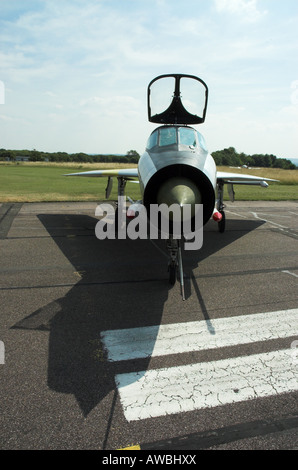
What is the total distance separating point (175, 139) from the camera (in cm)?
639

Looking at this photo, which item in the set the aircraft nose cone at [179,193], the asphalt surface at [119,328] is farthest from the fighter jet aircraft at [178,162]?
the asphalt surface at [119,328]

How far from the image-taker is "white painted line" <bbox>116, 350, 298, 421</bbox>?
3.38m

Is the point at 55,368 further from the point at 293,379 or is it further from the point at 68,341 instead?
the point at 293,379

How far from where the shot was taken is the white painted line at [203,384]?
11.1 feet

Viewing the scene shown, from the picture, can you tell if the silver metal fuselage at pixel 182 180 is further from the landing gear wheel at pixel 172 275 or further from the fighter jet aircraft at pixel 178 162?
the landing gear wheel at pixel 172 275

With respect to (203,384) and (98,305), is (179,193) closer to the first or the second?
(98,305)

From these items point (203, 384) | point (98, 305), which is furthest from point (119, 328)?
point (203, 384)

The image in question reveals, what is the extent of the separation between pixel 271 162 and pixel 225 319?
126157mm

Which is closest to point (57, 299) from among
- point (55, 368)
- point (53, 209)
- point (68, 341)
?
point (68, 341)

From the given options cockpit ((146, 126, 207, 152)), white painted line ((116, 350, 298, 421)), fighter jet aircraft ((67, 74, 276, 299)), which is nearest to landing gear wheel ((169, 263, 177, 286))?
fighter jet aircraft ((67, 74, 276, 299))

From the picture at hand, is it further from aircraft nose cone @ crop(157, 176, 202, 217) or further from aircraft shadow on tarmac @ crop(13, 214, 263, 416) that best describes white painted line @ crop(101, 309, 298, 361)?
aircraft nose cone @ crop(157, 176, 202, 217)

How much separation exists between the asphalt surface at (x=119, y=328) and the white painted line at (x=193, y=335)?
0.06 metres

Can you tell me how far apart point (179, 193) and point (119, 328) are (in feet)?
7.55

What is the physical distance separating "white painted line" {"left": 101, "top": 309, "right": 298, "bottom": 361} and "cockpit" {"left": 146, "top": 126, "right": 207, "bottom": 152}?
330 centimetres
